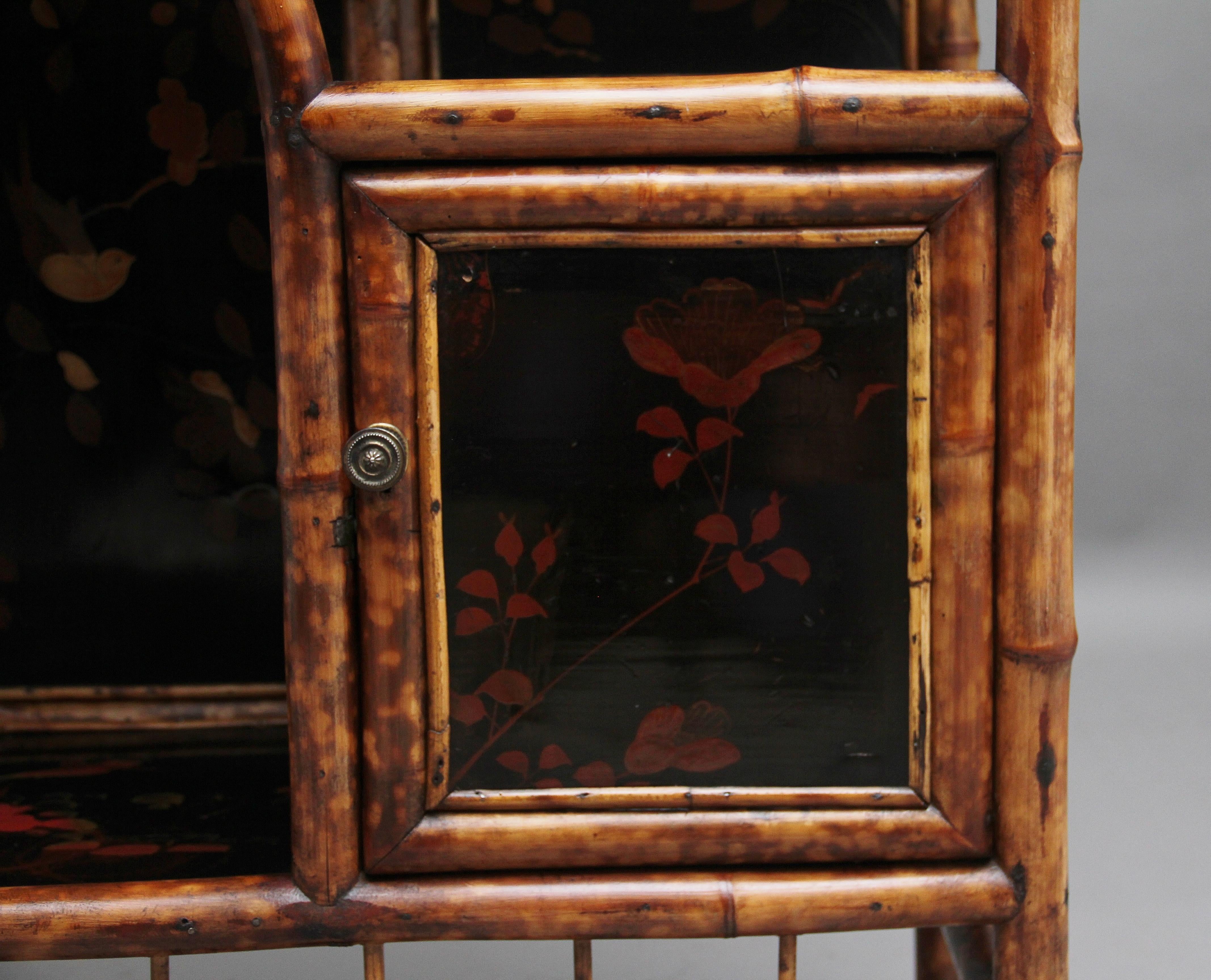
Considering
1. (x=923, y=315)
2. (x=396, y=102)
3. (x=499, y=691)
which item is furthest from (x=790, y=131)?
(x=499, y=691)

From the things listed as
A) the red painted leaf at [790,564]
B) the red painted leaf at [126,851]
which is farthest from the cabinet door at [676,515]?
the red painted leaf at [126,851]

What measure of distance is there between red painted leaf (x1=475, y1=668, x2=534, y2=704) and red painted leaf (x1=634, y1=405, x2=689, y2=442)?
21cm

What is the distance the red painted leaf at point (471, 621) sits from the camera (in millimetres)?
896

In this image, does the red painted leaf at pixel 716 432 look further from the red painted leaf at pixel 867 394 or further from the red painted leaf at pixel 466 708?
the red painted leaf at pixel 466 708

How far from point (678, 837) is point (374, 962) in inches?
10.3

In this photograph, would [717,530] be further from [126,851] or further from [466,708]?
[126,851]

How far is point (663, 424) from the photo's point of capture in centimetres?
89

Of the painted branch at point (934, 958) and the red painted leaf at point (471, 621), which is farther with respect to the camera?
the painted branch at point (934, 958)

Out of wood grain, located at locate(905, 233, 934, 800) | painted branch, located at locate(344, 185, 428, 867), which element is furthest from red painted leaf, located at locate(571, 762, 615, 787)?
wood grain, located at locate(905, 233, 934, 800)

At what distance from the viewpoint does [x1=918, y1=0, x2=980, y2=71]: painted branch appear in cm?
121

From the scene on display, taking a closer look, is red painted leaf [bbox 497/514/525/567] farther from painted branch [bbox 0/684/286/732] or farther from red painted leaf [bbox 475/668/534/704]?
painted branch [bbox 0/684/286/732]

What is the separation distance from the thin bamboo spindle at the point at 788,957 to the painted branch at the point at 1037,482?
0.51ft

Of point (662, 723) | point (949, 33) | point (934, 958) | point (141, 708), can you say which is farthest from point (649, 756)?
point (949, 33)

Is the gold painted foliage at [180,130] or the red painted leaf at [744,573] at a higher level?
the gold painted foliage at [180,130]
